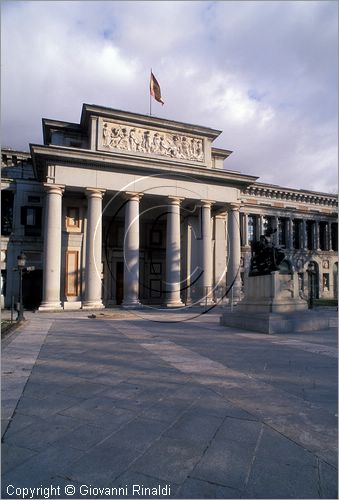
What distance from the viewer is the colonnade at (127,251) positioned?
85.7ft

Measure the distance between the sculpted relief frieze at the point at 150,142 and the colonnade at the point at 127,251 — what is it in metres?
4.34

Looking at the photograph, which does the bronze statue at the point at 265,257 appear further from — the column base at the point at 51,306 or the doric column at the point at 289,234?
the doric column at the point at 289,234

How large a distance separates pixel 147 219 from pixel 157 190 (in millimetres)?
6477

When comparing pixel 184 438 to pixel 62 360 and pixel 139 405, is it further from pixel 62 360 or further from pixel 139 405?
pixel 62 360

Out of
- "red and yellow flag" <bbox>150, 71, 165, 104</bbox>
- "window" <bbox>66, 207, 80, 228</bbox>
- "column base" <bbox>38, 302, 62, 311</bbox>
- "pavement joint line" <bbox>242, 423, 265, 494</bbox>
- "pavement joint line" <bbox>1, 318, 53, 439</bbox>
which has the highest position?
"red and yellow flag" <bbox>150, 71, 165, 104</bbox>

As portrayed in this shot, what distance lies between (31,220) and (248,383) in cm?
3166

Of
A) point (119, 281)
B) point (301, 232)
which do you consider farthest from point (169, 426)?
point (301, 232)

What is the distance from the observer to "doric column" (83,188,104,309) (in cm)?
2647

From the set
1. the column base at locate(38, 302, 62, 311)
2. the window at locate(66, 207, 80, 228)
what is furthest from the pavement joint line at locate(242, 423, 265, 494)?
the window at locate(66, 207, 80, 228)

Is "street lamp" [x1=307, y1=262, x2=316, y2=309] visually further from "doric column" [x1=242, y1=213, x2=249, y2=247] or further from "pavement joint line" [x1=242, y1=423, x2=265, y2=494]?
"pavement joint line" [x1=242, y1=423, x2=265, y2=494]

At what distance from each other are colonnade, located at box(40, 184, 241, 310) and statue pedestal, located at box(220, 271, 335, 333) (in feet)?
39.6

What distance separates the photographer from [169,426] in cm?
418

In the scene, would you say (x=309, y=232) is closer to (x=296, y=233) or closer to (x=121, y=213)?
(x=296, y=233)

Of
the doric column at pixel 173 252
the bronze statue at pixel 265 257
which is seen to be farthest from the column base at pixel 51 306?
the bronze statue at pixel 265 257
